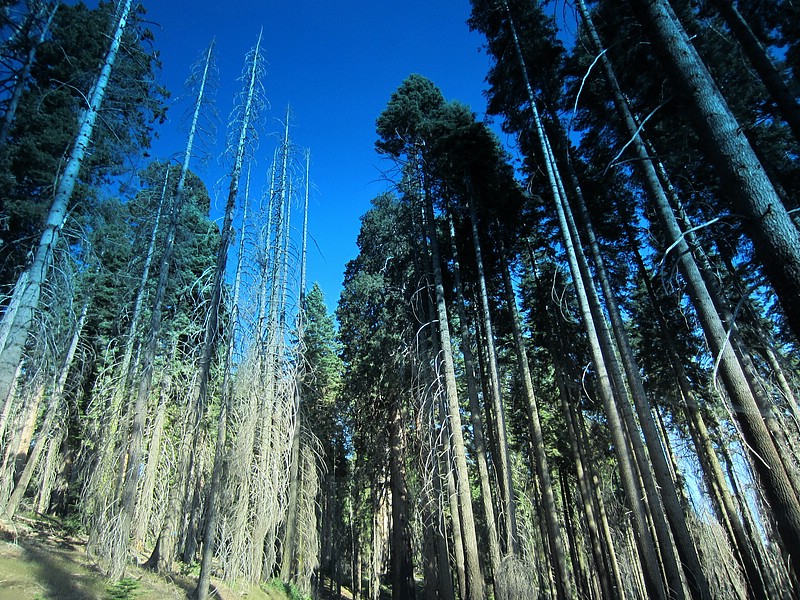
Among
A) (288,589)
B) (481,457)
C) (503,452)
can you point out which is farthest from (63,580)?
(503,452)

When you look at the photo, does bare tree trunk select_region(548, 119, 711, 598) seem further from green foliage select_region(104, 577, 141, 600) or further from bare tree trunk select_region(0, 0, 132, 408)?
bare tree trunk select_region(0, 0, 132, 408)

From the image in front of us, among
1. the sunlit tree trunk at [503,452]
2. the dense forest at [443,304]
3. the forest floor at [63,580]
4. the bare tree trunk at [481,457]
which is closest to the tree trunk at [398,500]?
the dense forest at [443,304]

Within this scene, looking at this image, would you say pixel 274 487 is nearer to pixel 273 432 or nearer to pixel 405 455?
pixel 273 432

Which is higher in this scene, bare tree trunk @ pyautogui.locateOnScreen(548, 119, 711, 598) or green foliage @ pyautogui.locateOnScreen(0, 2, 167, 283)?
green foliage @ pyautogui.locateOnScreen(0, 2, 167, 283)

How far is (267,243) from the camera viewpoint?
26.2 feet

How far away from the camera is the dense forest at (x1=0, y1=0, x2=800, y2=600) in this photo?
18.4 feet

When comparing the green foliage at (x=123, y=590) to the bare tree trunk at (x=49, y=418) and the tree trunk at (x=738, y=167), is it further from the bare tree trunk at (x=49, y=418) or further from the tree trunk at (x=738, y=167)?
the tree trunk at (x=738, y=167)

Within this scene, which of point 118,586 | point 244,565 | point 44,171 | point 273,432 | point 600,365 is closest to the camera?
point 244,565

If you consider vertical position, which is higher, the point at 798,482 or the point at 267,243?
the point at 267,243

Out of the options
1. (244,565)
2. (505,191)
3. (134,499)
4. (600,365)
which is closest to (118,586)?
(134,499)

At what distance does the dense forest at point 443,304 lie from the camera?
Result: 18.4ft

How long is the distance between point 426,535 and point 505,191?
997cm

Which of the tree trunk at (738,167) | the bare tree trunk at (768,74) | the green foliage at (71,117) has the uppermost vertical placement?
the green foliage at (71,117)

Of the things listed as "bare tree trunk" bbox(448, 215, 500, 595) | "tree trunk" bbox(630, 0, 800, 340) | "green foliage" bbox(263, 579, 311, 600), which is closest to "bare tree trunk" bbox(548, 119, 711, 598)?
"tree trunk" bbox(630, 0, 800, 340)
